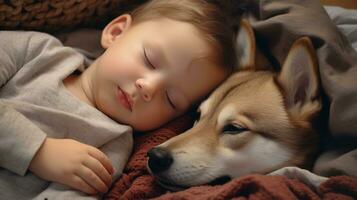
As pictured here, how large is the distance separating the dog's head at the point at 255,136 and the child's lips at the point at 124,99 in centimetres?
17

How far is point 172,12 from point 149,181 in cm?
52

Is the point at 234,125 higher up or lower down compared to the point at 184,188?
higher up

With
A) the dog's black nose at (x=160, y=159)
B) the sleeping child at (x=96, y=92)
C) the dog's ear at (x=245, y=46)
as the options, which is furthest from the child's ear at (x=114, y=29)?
the dog's black nose at (x=160, y=159)

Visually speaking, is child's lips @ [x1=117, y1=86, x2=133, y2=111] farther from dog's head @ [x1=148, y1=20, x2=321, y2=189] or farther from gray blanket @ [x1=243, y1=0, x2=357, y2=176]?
gray blanket @ [x1=243, y1=0, x2=357, y2=176]

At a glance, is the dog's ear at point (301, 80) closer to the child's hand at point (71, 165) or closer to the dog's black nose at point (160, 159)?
the dog's black nose at point (160, 159)

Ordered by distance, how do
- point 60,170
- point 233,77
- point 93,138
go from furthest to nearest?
point 233,77
point 93,138
point 60,170

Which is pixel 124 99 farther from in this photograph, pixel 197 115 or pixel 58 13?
pixel 58 13

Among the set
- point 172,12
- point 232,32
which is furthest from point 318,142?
point 172,12

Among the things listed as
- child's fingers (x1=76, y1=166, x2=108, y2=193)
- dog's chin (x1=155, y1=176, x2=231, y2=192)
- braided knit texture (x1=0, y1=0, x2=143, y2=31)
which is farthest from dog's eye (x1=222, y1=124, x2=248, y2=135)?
braided knit texture (x1=0, y1=0, x2=143, y2=31)

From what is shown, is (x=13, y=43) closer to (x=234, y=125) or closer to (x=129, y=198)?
(x=129, y=198)

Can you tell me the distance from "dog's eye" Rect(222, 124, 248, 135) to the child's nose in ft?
0.72

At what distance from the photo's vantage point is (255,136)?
1134 millimetres

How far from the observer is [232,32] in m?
1.46

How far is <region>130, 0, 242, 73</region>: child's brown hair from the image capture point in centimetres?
136
